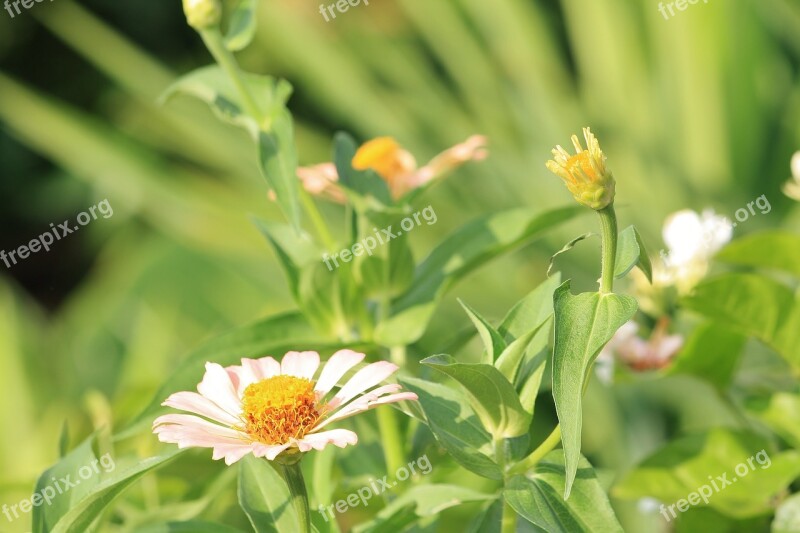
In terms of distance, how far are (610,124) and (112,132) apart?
969 millimetres

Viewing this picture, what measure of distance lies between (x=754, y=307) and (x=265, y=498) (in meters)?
0.22

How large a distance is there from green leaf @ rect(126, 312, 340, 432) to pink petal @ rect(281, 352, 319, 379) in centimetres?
4

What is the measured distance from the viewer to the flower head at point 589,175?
31 centimetres

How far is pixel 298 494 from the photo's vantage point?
328 millimetres

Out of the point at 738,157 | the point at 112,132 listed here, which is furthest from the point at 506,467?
the point at 112,132

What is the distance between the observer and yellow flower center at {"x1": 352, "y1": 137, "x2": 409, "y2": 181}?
49 centimetres

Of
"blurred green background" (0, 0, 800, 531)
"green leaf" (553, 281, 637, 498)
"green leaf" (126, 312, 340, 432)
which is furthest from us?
"blurred green background" (0, 0, 800, 531)

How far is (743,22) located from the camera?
4.98ft

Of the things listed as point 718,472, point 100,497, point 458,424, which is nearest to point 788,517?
point 718,472

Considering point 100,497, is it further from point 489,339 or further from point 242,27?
point 242,27

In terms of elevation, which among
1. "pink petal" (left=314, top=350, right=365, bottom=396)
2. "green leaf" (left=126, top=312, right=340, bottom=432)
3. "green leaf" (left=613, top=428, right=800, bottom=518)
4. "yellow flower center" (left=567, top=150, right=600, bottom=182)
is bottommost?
"green leaf" (left=613, top=428, right=800, bottom=518)

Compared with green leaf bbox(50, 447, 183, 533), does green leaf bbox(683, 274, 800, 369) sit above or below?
below

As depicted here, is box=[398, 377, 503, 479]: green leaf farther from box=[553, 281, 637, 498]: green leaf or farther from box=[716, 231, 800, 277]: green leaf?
box=[716, 231, 800, 277]: green leaf

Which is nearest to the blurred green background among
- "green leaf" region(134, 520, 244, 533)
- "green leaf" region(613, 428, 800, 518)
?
"green leaf" region(613, 428, 800, 518)
